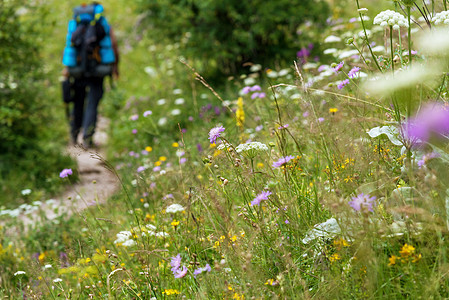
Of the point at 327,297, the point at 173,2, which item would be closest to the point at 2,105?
the point at 173,2

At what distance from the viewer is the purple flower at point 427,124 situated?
200cm

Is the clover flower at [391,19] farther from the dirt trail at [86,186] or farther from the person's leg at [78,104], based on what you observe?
the person's leg at [78,104]

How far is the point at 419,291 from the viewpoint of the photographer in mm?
1855

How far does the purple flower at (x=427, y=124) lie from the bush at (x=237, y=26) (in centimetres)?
581

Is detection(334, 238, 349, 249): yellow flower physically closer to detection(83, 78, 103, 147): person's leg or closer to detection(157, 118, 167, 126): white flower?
detection(157, 118, 167, 126): white flower

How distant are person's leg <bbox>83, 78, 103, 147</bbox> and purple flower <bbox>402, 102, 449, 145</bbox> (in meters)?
6.02

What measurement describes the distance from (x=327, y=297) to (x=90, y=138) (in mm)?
6119

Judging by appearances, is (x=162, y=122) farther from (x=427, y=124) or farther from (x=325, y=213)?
(x=427, y=124)

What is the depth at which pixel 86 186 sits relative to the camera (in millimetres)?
4898

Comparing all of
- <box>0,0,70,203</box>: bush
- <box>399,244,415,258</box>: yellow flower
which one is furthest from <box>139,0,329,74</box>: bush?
<box>399,244,415,258</box>: yellow flower

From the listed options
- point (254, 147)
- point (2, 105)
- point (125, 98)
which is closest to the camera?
point (254, 147)

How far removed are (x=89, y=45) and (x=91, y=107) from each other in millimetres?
975

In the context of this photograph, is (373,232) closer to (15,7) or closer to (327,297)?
(327,297)

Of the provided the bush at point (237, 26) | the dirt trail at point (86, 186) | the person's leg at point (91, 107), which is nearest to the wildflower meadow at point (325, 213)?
the dirt trail at point (86, 186)
